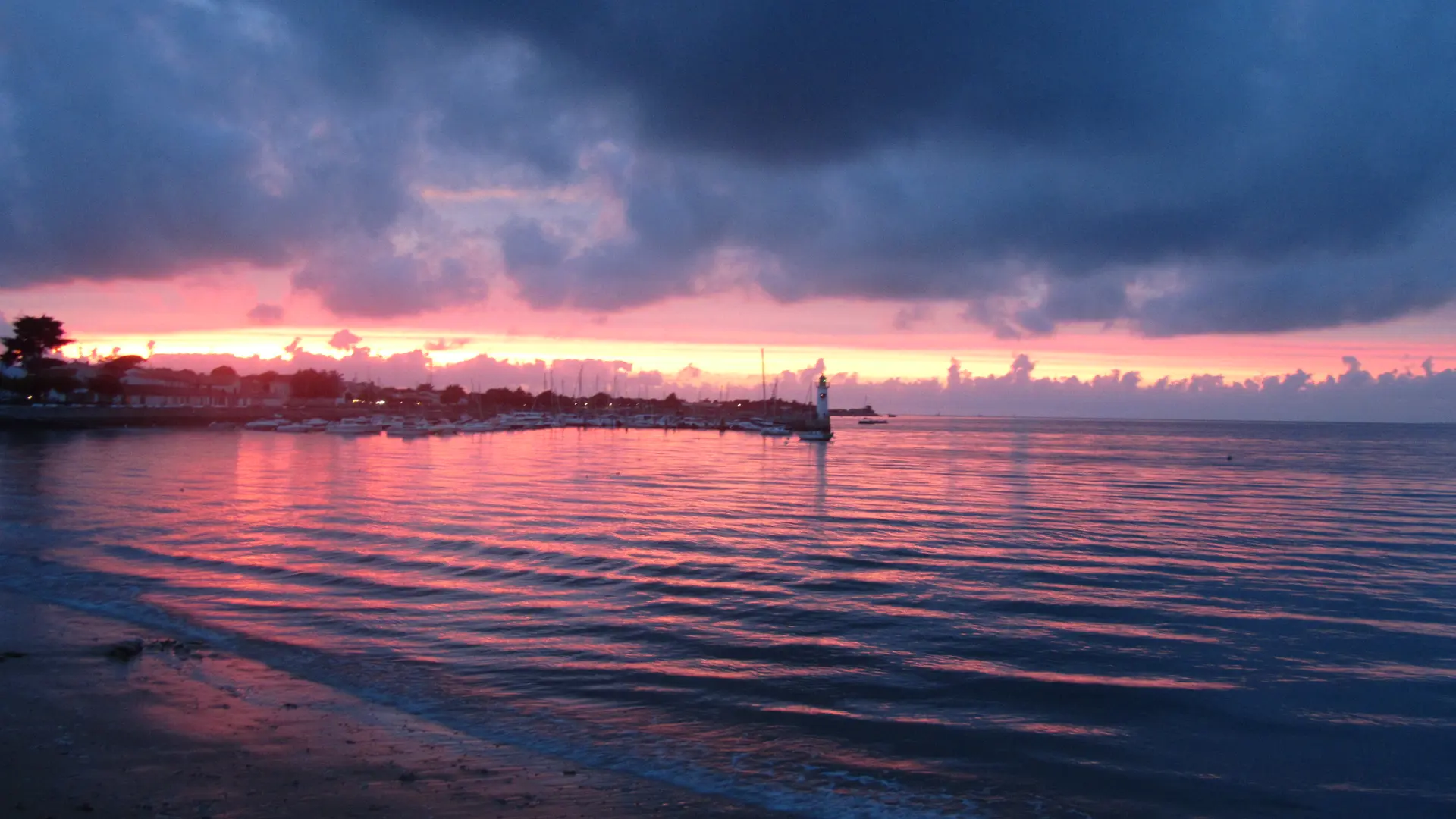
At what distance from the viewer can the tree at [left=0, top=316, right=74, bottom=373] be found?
10912 centimetres

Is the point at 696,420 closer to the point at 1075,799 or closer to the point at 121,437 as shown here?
the point at 121,437

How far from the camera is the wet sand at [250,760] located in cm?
811

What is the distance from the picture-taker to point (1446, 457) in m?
89.7

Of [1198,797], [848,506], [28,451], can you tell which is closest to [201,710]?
[1198,797]

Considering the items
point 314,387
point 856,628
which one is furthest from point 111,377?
point 856,628

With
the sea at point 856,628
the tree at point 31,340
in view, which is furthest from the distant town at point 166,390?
the sea at point 856,628

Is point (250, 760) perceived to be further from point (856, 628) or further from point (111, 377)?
point (111, 377)

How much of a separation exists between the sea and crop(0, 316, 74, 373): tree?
299 ft

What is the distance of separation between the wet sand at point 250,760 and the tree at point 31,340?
124m

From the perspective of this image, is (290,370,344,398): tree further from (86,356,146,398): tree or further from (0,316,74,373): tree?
(0,316,74,373): tree

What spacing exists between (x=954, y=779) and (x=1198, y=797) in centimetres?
259

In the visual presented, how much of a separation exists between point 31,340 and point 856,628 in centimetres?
12918

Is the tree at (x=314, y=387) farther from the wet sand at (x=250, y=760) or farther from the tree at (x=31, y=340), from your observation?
the wet sand at (x=250, y=760)

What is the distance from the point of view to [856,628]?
52.8 ft
